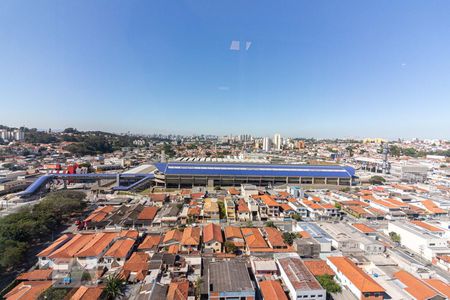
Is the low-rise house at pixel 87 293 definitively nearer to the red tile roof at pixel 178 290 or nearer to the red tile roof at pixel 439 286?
the red tile roof at pixel 178 290

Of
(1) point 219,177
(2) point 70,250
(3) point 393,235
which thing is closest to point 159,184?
(1) point 219,177

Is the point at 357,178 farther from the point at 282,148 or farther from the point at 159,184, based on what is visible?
the point at 282,148

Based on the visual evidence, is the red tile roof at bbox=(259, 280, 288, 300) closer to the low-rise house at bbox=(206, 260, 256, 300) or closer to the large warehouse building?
the low-rise house at bbox=(206, 260, 256, 300)

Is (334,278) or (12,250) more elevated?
(12,250)

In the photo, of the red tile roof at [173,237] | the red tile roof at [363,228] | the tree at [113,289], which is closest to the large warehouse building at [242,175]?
the red tile roof at [363,228]

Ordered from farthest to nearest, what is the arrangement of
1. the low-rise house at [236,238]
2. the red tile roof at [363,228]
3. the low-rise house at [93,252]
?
the red tile roof at [363,228] < the low-rise house at [236,238] < the low-rise house at [93,252]

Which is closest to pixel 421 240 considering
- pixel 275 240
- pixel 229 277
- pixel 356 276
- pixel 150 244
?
pixel 356 276

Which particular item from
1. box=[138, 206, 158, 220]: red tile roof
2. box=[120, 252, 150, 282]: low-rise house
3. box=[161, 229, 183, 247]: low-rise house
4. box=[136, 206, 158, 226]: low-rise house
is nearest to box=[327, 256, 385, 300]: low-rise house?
box=[161, 229, 183, 247]: low-rise house
